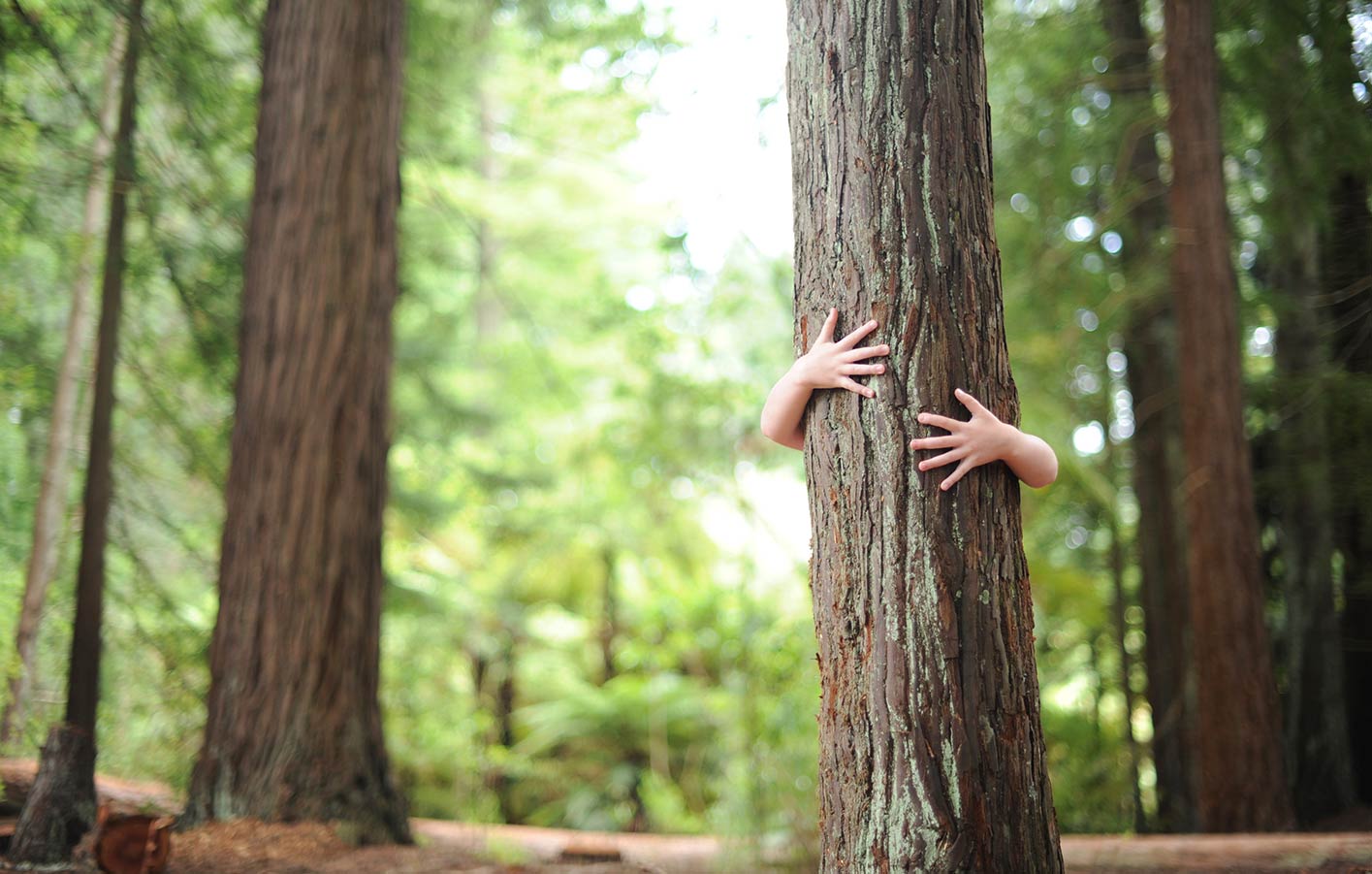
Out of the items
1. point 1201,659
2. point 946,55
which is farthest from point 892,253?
point 1201,659

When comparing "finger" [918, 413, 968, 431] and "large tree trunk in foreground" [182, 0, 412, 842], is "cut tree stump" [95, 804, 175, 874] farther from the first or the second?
"finger" [918, 413, 968, 431]

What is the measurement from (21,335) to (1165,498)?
7.61 m

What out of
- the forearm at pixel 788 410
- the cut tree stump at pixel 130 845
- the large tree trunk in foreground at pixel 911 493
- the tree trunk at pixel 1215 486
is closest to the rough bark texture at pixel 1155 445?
the tree trunk at pixel 1215 486

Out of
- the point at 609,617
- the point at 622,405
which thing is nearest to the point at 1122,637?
the point at 622,405

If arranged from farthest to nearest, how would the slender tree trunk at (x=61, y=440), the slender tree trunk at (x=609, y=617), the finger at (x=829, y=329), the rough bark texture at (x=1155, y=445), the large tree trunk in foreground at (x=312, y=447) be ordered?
the slender tree trunk at (x=609, y=617) < the rough bark texture at (x=1155, y=445) < the slender tree trunk at (x=61, y=440) < the large tree trunk in foreground at (x=312, y=447) < the finger at (x=829, y=329)

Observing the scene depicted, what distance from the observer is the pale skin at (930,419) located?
7.38 ft

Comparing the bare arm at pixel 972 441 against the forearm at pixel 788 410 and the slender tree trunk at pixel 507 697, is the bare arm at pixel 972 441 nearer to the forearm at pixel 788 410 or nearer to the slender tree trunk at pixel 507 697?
the forearm at pixel 788 410

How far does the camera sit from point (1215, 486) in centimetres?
560

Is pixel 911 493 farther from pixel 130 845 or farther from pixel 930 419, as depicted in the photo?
pixel 130 845

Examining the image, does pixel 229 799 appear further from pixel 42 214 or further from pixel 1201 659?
pixel 1201 659

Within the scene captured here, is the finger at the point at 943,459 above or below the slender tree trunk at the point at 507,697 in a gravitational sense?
above

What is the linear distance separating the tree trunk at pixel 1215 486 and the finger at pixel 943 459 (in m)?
4.15

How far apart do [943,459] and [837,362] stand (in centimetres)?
36

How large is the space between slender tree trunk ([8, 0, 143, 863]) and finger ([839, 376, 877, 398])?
10.9ft
